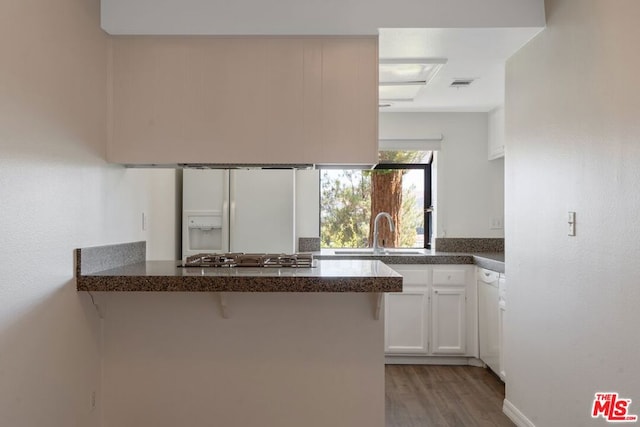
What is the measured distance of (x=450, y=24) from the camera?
2.30 metres

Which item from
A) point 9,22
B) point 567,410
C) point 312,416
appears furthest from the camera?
point 312,416

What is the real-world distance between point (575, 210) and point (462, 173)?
2.30 metres

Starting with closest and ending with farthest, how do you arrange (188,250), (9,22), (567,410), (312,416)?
(9,22) < (567,410) < (312,416) < (188,250)

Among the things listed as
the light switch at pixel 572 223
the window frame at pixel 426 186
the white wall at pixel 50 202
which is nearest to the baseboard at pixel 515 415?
the light switch at pixel 572 223

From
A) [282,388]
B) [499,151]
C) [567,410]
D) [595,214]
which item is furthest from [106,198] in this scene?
[499,151]

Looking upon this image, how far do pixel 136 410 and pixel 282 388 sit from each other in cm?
77

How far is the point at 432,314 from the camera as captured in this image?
3797mm

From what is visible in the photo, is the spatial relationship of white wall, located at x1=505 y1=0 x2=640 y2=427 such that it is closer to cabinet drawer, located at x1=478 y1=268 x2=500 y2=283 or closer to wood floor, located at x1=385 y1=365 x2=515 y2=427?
wood floor, located at x1=385 y1=365 x2=515 y2=427

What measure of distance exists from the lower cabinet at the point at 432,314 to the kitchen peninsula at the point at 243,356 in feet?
5.15

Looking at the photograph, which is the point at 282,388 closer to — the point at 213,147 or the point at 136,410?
the point at 136,410

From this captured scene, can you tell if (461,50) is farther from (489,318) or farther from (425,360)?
(425,360)

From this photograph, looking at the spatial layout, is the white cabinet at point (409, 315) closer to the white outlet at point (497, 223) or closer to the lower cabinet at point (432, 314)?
the lower cabinet at point (432, 314)

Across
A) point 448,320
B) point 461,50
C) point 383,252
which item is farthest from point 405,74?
point 448,320

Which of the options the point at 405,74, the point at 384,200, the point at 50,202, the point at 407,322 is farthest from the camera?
the point at 384,200
